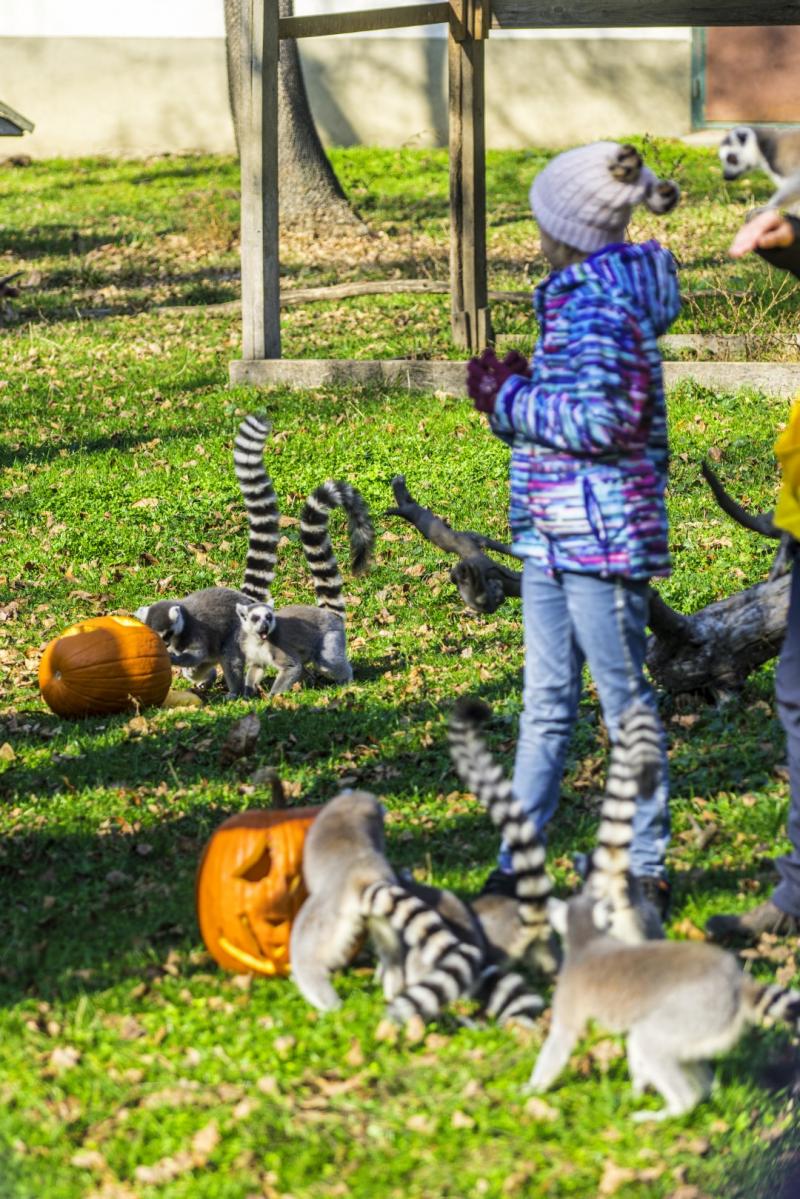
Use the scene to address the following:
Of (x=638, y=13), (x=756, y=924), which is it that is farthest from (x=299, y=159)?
(x=756, y=924)

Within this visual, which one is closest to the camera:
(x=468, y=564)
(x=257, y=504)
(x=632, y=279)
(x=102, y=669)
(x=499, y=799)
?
(x=499, y=799)

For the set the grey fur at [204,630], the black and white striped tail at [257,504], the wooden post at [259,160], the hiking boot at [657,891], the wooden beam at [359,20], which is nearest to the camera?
the hiking boot at [657,891]

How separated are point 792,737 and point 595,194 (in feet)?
5.88

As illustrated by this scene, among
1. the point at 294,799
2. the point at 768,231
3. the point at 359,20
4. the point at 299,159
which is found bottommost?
the point at 294,799

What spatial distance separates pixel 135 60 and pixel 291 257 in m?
7.34

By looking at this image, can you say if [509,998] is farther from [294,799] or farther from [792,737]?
[294,799]

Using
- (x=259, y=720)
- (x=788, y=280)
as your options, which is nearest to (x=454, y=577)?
(x=259, y=720)

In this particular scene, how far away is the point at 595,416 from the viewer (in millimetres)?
4117

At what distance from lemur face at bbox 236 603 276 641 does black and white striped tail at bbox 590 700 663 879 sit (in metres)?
3.61

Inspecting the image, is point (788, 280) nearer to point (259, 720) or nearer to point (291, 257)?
point (291, 257)

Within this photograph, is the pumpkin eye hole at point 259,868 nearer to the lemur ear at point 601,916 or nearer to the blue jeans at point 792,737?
the lemur ear at point 601,916

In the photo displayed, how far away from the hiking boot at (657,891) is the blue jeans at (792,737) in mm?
339

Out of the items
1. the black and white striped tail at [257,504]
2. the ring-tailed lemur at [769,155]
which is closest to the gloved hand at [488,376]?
the ring-tailed lemur at [769,155]

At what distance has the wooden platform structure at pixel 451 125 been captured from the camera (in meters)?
11.3
